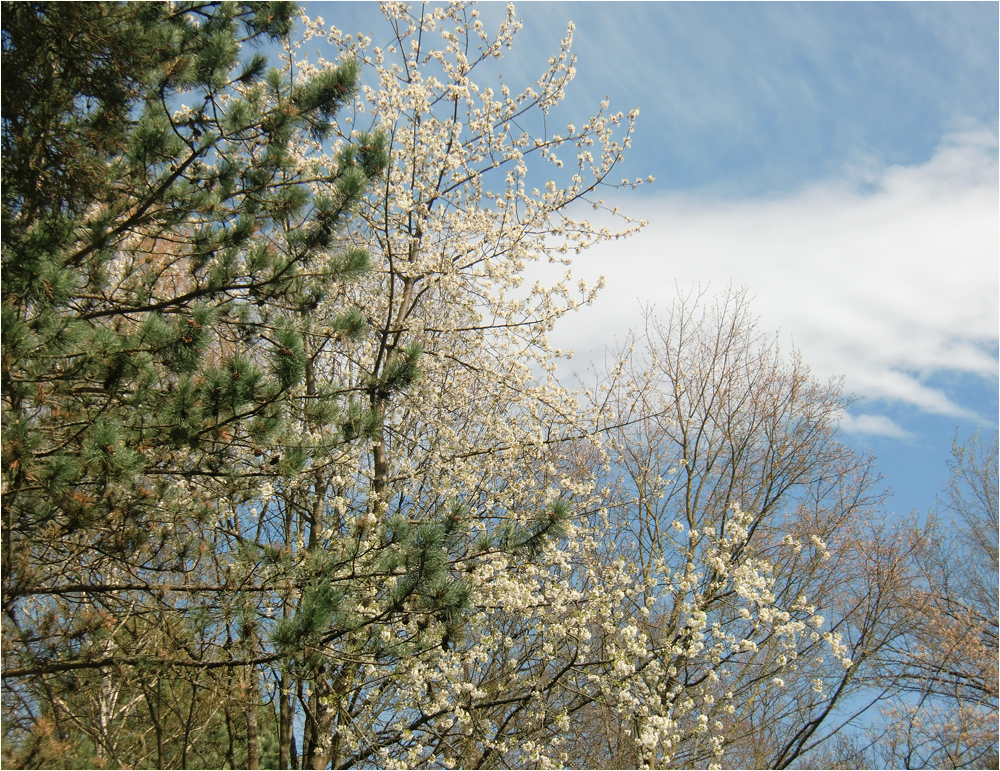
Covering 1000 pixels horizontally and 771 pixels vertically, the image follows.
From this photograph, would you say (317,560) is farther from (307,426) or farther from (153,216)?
(153,216)

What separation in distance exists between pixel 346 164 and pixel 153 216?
1387mm

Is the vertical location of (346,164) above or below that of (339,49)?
below

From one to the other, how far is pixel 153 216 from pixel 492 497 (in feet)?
13.0

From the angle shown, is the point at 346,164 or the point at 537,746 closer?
the point at 346,164

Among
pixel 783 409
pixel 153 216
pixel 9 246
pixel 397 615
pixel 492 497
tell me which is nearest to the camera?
pixel 9 246

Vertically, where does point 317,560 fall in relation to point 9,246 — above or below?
below

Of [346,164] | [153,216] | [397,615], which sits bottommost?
[397,615]

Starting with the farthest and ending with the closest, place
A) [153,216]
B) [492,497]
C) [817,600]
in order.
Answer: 1. [817,600]
2. [492,497]
3. [153,216]

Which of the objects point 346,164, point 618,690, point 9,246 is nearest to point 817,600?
point 618,690

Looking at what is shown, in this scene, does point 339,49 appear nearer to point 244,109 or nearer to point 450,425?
point 244,109

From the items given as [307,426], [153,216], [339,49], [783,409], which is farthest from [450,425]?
[783,409]

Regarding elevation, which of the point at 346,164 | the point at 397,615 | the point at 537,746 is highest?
the point at 346,164

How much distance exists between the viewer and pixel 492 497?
22.6 feet

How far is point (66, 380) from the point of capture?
3.96 meters
